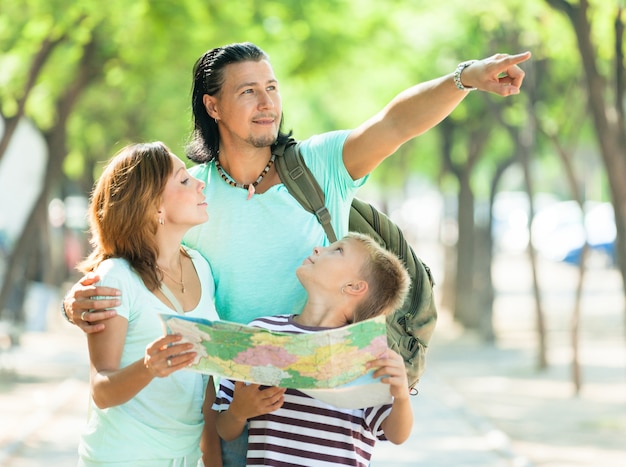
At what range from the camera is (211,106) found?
4.30m

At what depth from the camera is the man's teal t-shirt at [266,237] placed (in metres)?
3.94

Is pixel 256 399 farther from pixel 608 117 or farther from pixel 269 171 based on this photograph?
pixel 608 117

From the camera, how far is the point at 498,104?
1656cm

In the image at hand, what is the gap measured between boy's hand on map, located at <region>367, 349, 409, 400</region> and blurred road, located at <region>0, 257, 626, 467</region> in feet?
19.7

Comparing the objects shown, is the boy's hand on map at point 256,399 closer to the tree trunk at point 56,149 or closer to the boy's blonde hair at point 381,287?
the boy's blonde hair at point 381,287

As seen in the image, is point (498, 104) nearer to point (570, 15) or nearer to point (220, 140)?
point (570, 15)

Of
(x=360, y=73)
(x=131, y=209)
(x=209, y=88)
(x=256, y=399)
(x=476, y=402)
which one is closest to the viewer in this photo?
(x=256, y=399)

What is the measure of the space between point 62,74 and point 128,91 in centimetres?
371

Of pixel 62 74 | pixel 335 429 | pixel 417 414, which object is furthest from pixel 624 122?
pixel 62 74

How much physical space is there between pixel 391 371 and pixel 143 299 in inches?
31.1

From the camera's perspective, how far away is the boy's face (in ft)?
12.0

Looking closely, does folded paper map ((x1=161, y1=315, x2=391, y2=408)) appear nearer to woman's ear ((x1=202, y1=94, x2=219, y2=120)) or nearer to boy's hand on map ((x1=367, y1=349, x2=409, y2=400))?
boy's hand on map ((x1=367, y1=349, x2=409, y2=400))

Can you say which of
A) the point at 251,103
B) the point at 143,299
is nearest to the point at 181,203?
the point at 143,299

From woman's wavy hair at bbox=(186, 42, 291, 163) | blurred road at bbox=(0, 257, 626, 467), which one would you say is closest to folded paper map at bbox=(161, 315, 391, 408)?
woman's wavy hair at bbox=(186, 42, 291, 163)
